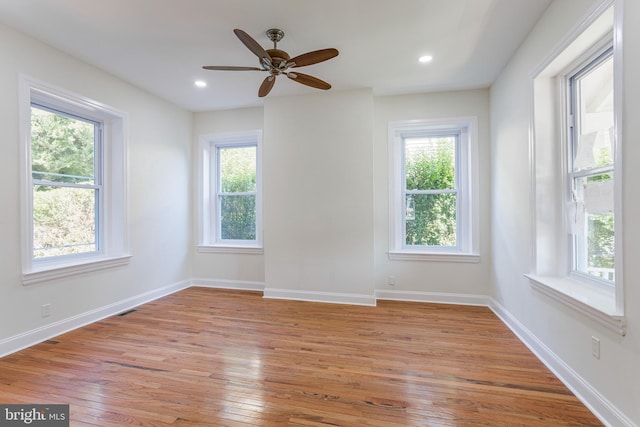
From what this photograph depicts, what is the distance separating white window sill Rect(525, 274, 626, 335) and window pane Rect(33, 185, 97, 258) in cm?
449

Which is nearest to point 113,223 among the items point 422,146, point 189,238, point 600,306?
point 189,238

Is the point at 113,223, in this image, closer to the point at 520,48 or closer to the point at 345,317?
Answer: the point at 345,317

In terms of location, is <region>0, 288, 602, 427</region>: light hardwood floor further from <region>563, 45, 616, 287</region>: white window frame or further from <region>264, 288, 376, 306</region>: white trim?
<region>563, 45, 616, 287</region>: white window frame

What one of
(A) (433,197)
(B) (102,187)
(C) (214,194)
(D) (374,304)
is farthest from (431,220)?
(B) (102,187)

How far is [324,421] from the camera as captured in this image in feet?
5.58

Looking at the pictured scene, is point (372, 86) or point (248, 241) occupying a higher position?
point (372, 86)

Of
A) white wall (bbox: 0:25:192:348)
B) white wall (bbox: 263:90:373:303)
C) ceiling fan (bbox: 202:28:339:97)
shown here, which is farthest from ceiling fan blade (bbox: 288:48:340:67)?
white wall (bbox: 0:25:192:348)

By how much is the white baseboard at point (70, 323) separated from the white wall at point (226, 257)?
0.64 meters

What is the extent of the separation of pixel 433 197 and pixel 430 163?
47 cm

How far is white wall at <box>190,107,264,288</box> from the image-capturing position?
15.0ft

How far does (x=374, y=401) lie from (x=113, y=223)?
353cm

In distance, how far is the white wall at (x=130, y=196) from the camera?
2520 mm

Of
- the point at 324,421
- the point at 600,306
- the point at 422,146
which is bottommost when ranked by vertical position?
the point at 324,421

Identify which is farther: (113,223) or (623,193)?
(113,223)
